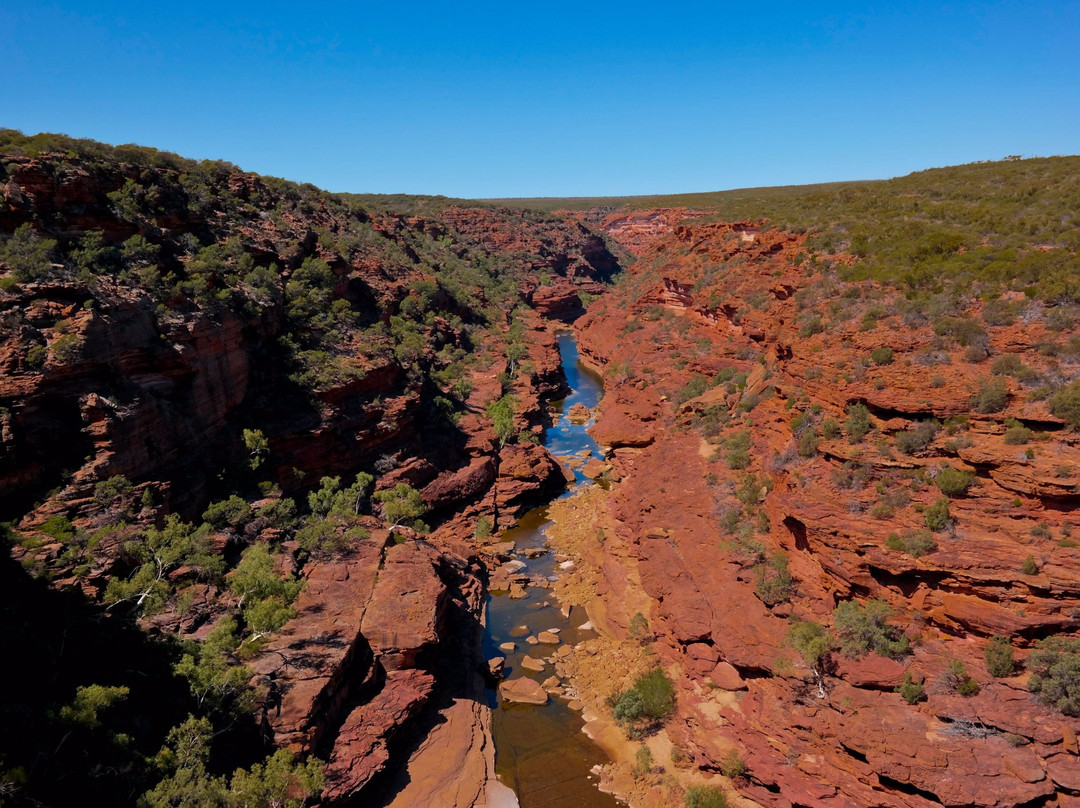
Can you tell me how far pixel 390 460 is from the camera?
102 ft

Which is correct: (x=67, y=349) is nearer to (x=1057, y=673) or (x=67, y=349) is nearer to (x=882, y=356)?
(x=882, y=356)

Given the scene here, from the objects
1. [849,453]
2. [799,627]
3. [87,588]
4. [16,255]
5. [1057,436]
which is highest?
[16,255]

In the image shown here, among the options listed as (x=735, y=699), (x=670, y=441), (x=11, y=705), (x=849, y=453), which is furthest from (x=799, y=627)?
(x=11, y=705)

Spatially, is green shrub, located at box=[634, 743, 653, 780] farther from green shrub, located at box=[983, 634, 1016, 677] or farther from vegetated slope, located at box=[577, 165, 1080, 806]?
green shrub, located at box=[983, 634, 1016, 677]

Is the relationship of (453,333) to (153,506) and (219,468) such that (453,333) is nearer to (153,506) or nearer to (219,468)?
(219,468)

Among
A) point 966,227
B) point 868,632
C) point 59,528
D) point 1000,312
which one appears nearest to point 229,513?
point 59,528

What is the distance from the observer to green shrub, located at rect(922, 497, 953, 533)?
588 inches

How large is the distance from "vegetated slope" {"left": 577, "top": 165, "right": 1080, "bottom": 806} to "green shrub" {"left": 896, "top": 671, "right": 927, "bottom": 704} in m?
0.05

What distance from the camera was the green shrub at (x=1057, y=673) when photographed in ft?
39.7

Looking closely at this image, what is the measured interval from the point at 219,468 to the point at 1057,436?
29.8 metres

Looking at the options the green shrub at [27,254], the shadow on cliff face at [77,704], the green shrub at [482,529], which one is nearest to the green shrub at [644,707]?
the shadow on cliff face at [77,704]

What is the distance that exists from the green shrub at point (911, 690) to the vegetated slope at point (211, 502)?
12540mm

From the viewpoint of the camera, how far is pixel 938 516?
1501 cm

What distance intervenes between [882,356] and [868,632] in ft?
31.4
